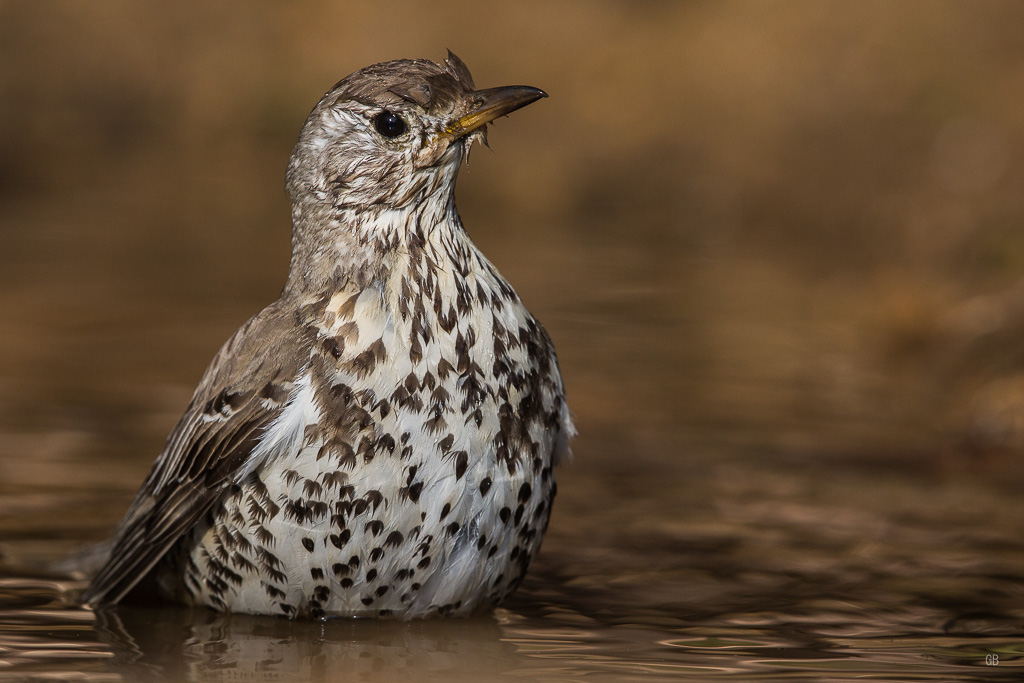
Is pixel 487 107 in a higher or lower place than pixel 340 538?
higher

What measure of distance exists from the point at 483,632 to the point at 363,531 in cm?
70

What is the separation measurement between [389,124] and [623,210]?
32.5ft

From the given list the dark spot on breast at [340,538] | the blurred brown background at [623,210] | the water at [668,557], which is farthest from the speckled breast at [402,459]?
the blurred brown background at [623,210]

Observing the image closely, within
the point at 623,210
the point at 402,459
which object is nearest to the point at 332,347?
the point at 402,459

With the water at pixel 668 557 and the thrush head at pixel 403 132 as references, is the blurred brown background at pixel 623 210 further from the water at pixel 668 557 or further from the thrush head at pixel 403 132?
the thrush head at pixel 403 132

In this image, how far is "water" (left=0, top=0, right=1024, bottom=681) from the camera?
497 cm

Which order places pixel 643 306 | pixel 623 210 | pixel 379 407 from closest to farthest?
pixel 379 407 → pixel 643 306 → pixel 623 210

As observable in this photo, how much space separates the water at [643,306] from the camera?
4.97 meters

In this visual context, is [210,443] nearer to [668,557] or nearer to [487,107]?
[487,107]

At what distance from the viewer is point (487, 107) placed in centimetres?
472

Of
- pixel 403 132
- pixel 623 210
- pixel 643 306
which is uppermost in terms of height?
pixel 623 210

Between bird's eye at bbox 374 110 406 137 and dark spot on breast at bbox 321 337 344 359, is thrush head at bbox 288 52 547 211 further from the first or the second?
dark spot on breast at bbox 321 337 344 359

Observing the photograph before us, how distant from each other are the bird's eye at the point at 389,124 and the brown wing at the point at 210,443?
2.25 feet

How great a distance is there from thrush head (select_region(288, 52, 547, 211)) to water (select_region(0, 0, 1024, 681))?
4.78ft
